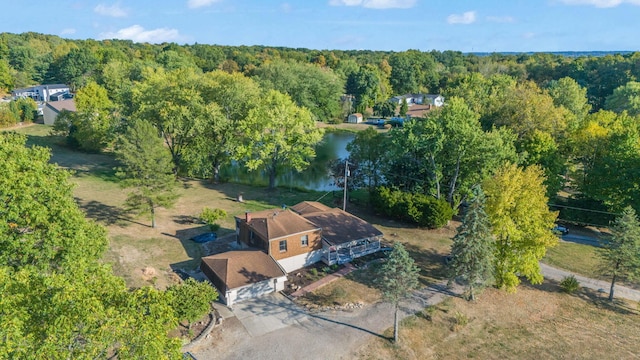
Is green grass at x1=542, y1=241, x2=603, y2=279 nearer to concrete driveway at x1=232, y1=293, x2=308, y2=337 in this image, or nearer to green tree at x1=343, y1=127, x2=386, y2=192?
green tree at x1=343, y1=127, x2=386, y2=192

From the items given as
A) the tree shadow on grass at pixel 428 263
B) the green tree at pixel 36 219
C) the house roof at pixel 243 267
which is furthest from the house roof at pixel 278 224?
the green tree at pixel 36 219

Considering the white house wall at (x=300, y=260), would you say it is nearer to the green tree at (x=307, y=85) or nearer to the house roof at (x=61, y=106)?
the green tree at (x=307, y=85)

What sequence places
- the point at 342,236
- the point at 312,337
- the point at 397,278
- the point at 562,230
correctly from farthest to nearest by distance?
the point at 562,230 → the point at 342,236 → the point at 312,337 → the point at 397,278

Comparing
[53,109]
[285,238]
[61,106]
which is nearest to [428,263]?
[285,238]

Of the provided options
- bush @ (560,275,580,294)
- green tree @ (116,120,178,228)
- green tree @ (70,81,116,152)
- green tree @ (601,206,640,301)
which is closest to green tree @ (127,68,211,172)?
green tree @ (70,81,116,152)

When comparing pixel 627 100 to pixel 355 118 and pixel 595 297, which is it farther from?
pixel 595 297

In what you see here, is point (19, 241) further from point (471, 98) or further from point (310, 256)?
point (471, 98)

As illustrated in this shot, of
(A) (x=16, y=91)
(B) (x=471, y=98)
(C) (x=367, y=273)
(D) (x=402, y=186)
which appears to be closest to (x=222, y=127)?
(D) (x=402, y=186)
